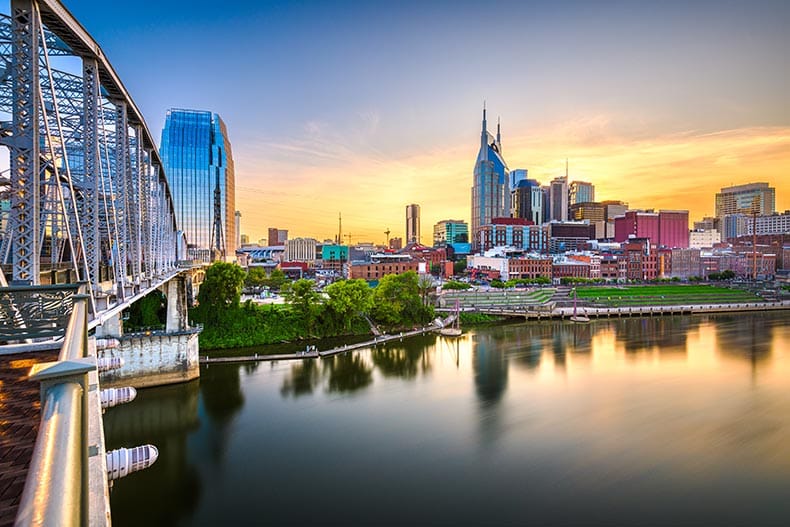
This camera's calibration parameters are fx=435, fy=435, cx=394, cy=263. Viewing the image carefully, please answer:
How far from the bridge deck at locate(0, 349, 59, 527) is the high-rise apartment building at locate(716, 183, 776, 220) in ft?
575

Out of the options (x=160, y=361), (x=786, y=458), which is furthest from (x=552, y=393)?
(x=160, y=361)

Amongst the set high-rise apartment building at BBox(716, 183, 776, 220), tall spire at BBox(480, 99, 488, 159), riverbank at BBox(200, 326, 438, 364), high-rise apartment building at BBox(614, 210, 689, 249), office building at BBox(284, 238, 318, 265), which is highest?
tall spire at BBox(480, 99, 488, 159)

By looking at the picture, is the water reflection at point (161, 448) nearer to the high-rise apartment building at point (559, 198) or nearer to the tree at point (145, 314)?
the tree at point (145, 314)

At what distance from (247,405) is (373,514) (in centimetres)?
866

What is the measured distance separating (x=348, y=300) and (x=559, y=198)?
6029 inches

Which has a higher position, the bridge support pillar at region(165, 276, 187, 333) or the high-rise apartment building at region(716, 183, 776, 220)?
the high-rise apartment building at region(716, 183, 776, 220)

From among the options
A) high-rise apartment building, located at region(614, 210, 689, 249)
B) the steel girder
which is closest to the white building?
high-rise apartment building, located at region(614, 210, 689, 249)

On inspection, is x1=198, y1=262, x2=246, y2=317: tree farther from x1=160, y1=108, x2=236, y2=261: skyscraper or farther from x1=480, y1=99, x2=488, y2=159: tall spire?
x1=480, y1=99, x2=488, y2=159: tall spire

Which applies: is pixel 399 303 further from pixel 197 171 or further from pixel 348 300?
pixel 197 171

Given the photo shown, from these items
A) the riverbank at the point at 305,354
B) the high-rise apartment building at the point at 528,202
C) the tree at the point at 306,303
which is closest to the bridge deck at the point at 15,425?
the riverbank at the point at 305,354

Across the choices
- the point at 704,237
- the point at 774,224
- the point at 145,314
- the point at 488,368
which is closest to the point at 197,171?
the point at 145,314

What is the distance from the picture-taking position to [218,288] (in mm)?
26891

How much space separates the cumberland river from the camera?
436 inches

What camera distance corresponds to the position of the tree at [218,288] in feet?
88.1
